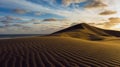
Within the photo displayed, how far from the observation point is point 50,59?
25.8ft

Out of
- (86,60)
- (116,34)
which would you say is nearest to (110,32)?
(116,34)

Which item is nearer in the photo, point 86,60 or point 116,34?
point 86,60

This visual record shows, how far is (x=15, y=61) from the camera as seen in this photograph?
24.5ft

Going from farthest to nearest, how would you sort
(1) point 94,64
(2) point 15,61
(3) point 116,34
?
(3) point 116,34, (2) point 15,61, (1) point 94,64

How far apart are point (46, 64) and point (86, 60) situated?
66.7 inches

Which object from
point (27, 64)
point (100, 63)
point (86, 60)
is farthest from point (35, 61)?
point (100, 63)

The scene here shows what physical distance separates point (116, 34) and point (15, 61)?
2845cm

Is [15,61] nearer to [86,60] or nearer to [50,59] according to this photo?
[50,59]

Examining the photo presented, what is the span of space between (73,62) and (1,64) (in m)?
2.72

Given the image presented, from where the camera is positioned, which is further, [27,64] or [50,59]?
[50,59]

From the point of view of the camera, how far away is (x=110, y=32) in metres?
35.3

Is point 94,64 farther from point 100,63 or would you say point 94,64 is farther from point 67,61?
point 67,61

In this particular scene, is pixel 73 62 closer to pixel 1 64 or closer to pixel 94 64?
pixel 94 64

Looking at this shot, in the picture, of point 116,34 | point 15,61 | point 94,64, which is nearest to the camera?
point 94,64
